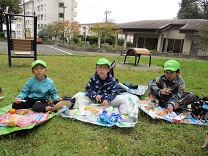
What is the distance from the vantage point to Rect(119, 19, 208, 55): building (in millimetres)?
20500

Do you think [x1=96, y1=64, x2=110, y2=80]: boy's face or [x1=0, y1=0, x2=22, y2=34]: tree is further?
[x1=0, y1=0, x2=22, y2=34]: tree

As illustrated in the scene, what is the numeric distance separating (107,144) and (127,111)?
0.88 m

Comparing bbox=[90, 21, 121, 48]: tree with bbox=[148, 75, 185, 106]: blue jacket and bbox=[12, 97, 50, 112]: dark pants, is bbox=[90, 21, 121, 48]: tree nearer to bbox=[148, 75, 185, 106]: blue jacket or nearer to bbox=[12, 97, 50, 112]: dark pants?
bbox=[148, 75, 185, 106]: blue jacket

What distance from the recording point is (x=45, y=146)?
224 cm

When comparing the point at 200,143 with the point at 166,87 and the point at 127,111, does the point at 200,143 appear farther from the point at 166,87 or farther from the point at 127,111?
the point at 166,87

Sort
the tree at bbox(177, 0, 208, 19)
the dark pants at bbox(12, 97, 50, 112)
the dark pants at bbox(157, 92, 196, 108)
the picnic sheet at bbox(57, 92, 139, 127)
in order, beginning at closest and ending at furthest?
the picnic sheet at bbox(57, 92, 139, 127) → the dark pants at bbox(12, 97, 50, 112) → the dark pants at bbox(157, 92, 196, 108) → the tree at bbox(177, 0, 208, 19)

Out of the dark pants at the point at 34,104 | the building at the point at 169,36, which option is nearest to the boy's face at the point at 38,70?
the dark pants at the point at 34,104

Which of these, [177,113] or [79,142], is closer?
[79,142]

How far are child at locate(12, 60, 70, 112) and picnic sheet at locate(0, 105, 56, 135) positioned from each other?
15cm

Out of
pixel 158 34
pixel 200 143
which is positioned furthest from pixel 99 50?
pixel 200 143

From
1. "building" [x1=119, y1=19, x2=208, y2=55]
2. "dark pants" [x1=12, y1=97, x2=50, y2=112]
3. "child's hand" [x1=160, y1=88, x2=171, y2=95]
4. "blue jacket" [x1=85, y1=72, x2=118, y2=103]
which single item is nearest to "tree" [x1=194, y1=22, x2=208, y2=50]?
"building" [x1=119, y1=19, x2=208, y2=55]

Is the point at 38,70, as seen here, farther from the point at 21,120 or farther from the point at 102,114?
the point at 102,114

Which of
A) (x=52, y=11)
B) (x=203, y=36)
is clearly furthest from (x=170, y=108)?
(x=52, y=11)

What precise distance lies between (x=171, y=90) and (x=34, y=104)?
2410 mm
